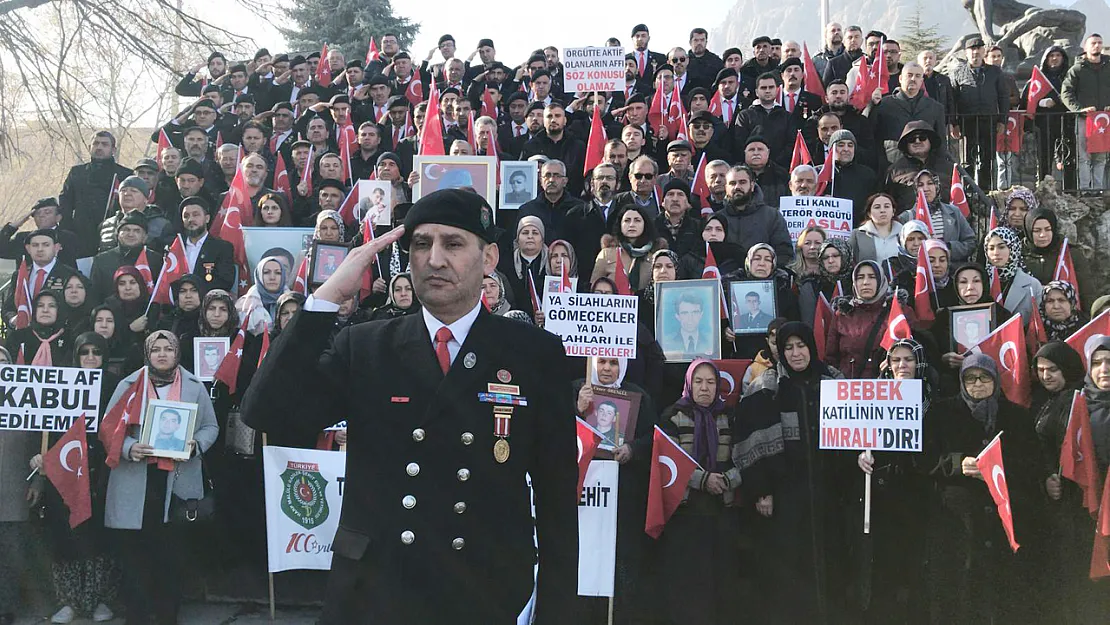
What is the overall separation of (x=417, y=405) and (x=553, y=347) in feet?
1.39

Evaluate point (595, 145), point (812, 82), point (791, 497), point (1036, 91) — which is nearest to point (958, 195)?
point (812, 82)

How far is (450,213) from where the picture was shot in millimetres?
2816

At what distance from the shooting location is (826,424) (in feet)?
23.1

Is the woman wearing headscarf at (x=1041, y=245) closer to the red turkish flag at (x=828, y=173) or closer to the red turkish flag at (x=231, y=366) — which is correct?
the red turkish flag at (x=828, y=173)

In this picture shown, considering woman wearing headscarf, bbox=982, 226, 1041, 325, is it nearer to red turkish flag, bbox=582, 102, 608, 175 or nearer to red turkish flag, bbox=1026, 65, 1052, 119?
red turkish flag, bbox=582, 102, 608, 175

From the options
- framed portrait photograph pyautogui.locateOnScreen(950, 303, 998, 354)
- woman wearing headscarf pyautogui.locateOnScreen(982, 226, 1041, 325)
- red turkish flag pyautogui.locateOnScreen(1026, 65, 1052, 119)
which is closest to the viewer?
framed portrait photograph pyautogui.locateOnScreen(950, 303, 998, 354)

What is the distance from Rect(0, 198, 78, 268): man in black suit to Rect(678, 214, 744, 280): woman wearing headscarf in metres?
5.86

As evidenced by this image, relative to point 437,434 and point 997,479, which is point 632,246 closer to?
point 997,479

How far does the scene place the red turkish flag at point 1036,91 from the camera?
43.2 ft

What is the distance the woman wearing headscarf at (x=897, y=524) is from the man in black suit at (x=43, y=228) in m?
7.61

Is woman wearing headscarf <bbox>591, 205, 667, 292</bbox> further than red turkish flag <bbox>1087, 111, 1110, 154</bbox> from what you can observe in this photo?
No

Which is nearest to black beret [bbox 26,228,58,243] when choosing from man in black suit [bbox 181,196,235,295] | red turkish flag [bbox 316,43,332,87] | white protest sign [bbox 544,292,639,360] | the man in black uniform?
man in black suit [bbox 181,196,235,295]

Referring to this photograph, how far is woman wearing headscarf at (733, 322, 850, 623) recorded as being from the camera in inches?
283

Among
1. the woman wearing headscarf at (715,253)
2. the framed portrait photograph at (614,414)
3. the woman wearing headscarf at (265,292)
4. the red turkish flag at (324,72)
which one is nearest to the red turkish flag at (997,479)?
the framed portrait photograph at (614,414)
